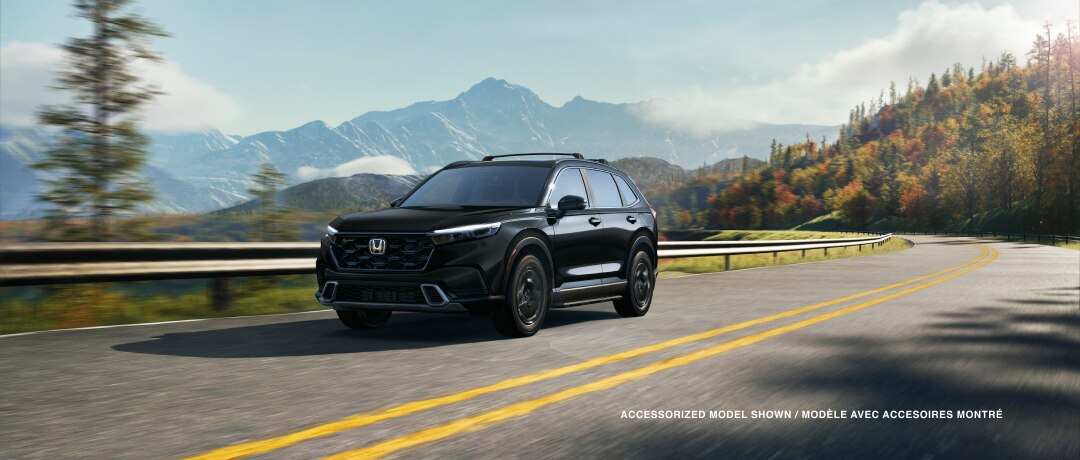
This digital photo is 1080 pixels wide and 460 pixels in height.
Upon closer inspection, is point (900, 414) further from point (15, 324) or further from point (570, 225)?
point (15, 324)

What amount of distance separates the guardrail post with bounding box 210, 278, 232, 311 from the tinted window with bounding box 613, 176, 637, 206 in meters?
4.93

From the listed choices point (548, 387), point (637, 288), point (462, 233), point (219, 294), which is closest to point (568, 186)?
point (637, 288)

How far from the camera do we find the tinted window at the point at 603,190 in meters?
10.4

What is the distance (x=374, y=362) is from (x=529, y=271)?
214 cm

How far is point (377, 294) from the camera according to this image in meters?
8.27

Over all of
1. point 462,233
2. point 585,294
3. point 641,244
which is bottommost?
point 585,294

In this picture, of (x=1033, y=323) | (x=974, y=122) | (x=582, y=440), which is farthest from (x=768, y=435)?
(x=974, y=122)

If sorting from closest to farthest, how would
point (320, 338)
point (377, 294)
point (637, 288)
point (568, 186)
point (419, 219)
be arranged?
point (377, 294), point (419, 219), point (320, 338), point (568, 186), point (637, 288)

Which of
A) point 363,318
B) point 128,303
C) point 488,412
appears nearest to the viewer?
point 488,412

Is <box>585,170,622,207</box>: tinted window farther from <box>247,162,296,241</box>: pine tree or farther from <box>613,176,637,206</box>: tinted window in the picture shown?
<box>247,162,296,241</box>: pine tree

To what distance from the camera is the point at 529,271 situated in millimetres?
8758

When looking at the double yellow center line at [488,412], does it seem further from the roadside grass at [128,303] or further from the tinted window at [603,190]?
the roadside grass at [128,303]

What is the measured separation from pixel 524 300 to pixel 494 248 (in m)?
0.62

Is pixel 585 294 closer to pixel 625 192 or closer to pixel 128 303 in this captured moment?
pixel 625 192
